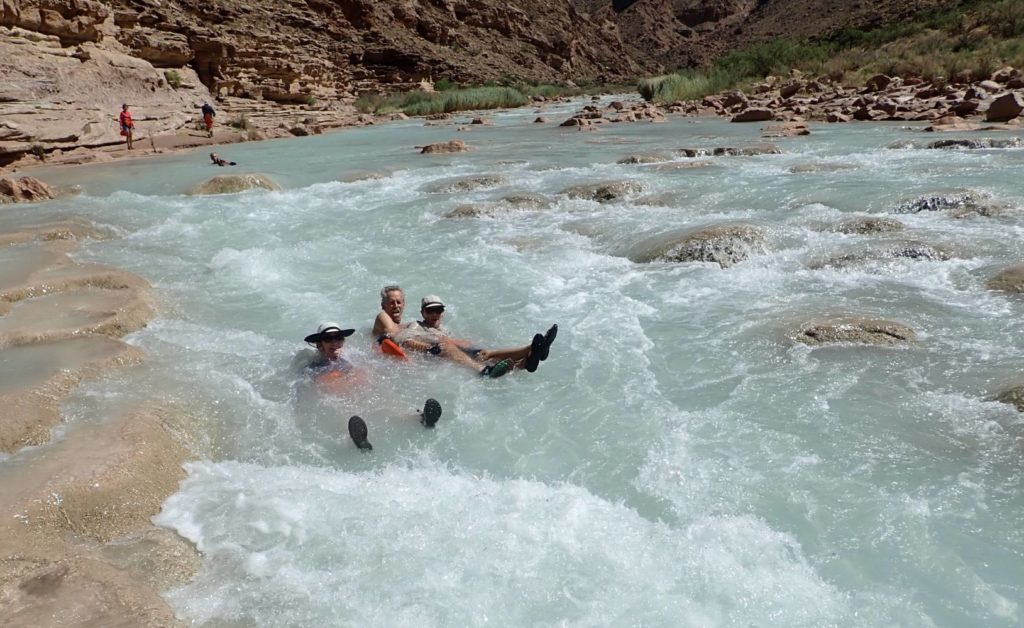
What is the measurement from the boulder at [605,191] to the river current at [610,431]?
1.06m

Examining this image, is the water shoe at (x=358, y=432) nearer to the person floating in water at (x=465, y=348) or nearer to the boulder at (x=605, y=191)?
the person floating in water at (x=465, y=348)

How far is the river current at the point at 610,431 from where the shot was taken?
110 inches

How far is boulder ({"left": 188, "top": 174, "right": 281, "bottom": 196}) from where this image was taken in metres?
12.2

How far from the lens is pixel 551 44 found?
212ft

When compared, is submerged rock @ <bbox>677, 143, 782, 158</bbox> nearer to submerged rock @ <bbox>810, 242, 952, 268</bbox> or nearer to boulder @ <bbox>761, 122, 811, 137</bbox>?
boulder @ <bbox>761, 122, 811, 137</bbox>

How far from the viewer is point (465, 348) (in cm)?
529

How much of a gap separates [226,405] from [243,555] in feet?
5.41

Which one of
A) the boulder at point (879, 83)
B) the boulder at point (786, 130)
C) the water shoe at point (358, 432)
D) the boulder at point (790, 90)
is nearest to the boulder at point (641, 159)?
the boulder at point (786, 130)

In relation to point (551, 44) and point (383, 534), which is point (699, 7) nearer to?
point (551, 44)

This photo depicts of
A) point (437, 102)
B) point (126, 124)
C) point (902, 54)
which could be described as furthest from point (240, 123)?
point (902, 54)

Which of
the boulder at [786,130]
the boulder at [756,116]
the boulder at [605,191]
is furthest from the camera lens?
the boulder at [756,116]

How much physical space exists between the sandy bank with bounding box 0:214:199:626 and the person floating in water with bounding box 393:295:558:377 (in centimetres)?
175

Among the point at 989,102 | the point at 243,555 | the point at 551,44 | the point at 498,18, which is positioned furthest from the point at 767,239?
the point at 551,44

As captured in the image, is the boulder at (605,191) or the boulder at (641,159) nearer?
the boulder at (605,191)
